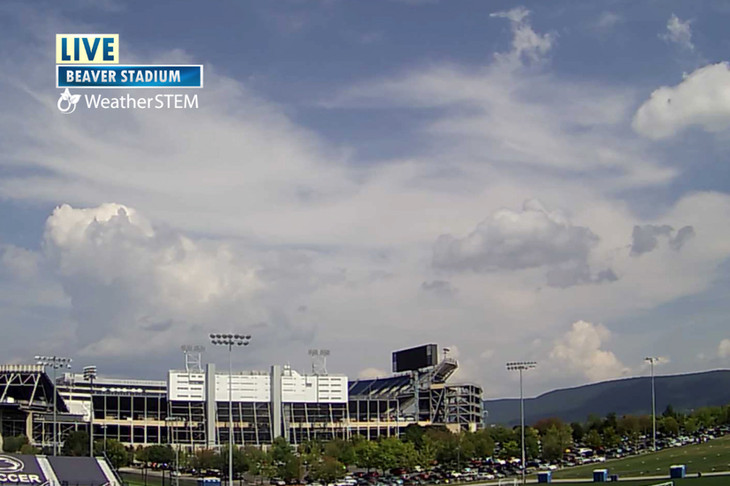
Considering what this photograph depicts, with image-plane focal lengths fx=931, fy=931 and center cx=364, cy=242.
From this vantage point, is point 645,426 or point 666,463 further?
point 645,426

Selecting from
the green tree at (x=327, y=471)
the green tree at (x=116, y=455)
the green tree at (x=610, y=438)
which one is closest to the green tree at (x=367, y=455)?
the green tree at (x=327, y=471)

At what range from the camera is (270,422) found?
170 m

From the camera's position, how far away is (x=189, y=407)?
6560 inches

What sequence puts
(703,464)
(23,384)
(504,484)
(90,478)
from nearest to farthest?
(90,478) < (504,484) < (703,464) < (23,384)

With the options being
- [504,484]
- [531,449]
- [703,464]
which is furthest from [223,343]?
[531,449]

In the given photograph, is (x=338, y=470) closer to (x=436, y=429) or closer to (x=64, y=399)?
(x=436, y=429)

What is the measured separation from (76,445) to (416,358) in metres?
79.5

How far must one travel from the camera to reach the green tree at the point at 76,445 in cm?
12875

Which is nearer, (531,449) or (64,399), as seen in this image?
(531,449)

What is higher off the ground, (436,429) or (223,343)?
(223,343)

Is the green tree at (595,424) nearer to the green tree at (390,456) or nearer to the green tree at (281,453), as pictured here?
the green tree at (390,456)

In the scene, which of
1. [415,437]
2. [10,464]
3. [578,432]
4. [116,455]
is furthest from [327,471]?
[578,432]

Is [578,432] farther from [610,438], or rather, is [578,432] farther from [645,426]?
[610,438]

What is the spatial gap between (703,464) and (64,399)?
10813 centimetres
